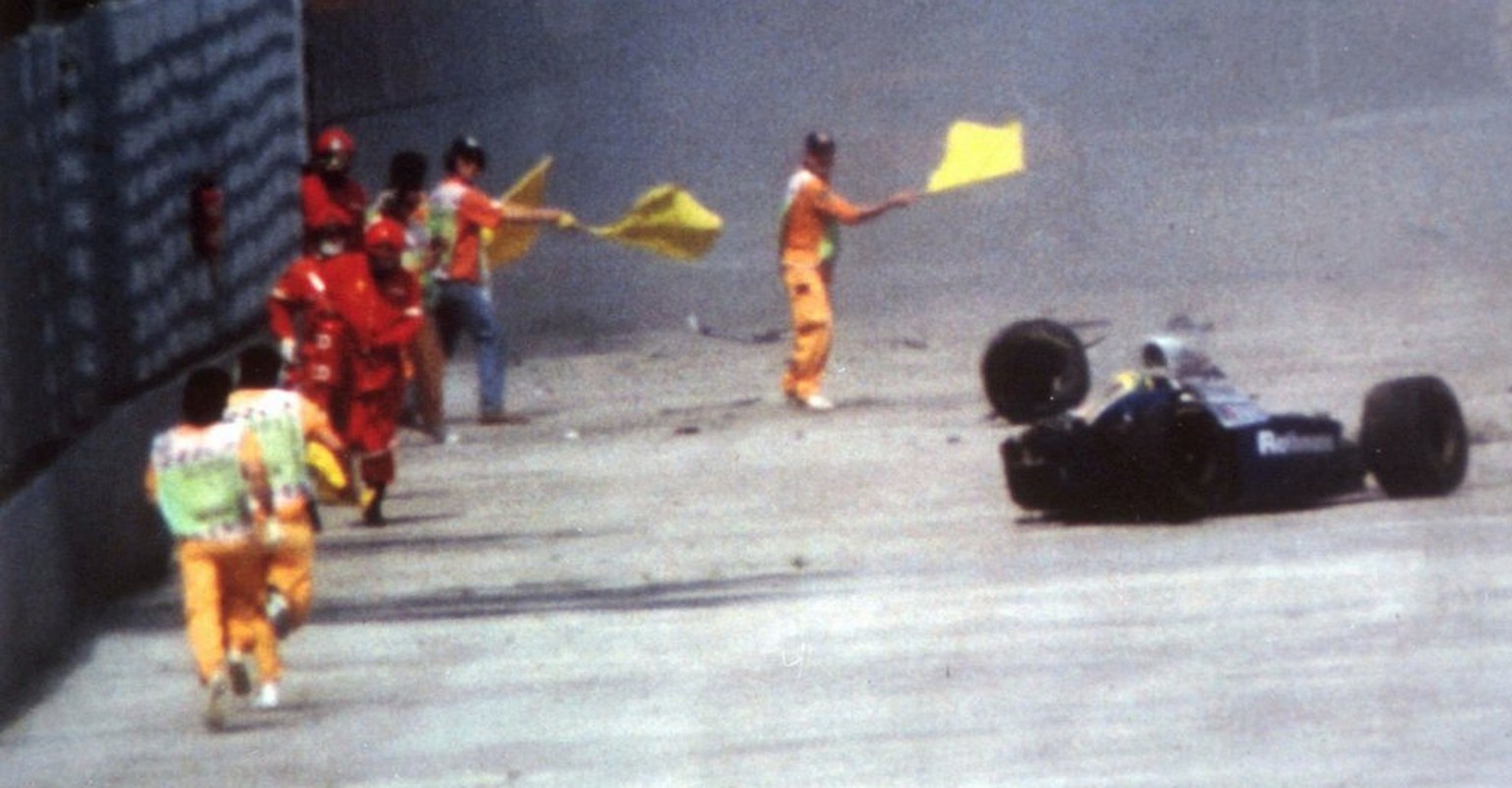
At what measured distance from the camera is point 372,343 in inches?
744

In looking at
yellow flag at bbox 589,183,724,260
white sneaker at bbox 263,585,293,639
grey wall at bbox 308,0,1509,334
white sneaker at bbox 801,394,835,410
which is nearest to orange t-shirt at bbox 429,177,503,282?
yellow flag at bbox 589,183,724,260

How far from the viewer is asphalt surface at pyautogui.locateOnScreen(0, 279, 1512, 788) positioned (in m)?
11.3

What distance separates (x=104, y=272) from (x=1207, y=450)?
501 cm

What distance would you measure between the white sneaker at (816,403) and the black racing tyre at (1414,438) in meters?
7.24

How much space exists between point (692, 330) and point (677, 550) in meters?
16.5

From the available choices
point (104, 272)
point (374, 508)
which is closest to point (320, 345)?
point (374, 508)

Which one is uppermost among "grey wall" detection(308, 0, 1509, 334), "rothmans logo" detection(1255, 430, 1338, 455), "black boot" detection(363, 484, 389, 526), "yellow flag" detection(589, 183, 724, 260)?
"yellow flag" detection(589, 183, 724, 260)

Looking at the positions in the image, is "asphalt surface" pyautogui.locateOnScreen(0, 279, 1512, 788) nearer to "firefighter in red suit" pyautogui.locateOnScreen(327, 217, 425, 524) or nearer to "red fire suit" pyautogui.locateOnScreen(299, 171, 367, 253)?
"firefighter in red suit" pyautogui.locateOnScreen(327, 217, 425, 524)

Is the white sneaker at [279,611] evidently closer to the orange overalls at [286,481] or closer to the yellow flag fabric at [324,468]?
the orange overalls at [286,481]

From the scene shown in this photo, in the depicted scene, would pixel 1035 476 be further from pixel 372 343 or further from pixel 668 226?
pixel 668 226

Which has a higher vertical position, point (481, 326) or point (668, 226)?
point (668, 226)

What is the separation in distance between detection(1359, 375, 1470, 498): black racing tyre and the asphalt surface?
0.39ft

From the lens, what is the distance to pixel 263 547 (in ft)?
42.9

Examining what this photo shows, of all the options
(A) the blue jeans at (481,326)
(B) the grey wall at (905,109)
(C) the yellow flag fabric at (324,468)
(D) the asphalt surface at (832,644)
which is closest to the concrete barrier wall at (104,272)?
(D) the asphalt surface at (832,644)
